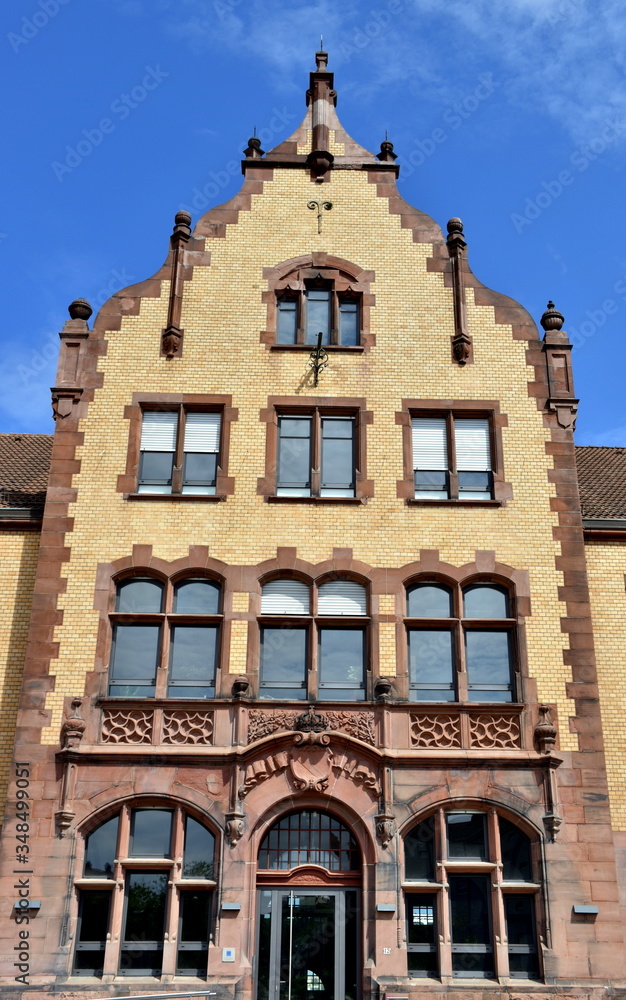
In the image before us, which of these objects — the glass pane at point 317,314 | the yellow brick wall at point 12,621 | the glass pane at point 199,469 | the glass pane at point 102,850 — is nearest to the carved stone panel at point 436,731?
the glass pane at point 102,850

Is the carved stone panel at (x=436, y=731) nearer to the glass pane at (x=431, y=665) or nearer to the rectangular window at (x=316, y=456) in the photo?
the glass pane at (x=431, y=665)

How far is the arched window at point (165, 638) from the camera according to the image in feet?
59.9

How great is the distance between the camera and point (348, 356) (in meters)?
20.9

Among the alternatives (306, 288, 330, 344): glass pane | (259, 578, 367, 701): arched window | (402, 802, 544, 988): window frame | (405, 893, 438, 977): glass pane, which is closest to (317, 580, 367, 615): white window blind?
(259, 578, 367, 701): arched window

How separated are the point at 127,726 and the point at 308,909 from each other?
13.3 feet

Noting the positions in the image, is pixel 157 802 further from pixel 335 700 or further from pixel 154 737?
pixel 335 700

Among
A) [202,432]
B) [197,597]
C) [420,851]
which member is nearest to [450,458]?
[202,432]

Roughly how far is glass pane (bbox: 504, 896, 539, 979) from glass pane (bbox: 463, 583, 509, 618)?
461 centimetres

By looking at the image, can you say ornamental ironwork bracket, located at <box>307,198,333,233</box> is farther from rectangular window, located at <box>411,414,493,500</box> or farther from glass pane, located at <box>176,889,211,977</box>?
glass pane, located at <box>176,889,211,977</box>

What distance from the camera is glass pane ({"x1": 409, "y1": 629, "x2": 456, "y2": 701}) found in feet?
60.1

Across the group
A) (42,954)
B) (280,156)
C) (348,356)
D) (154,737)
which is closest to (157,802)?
(154,737)

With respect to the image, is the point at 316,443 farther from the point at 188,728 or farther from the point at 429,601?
the point at 188,728

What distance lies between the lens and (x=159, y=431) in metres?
20.3

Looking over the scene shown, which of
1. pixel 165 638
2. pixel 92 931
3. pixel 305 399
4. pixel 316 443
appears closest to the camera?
pixel 92 931
